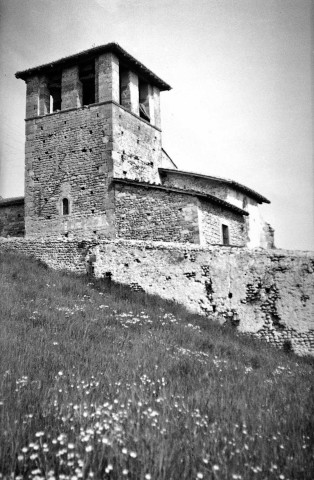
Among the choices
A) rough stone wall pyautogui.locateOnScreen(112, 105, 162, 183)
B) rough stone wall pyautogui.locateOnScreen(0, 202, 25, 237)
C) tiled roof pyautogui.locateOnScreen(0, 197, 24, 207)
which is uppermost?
rough stone wall pyautogui.locateOnScreen(112, 105, 162, 183)

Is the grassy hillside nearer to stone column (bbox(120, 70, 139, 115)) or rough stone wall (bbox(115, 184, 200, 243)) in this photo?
rough stone wall (bbox(115, 184, 200, 243))

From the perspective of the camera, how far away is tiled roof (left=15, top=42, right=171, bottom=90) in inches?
701

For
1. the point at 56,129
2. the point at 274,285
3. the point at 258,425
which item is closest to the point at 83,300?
the point at 274,285

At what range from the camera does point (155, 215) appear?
1582 centimetres

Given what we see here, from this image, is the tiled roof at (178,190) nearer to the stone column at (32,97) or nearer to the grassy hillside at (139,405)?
the stone column at (32,97)

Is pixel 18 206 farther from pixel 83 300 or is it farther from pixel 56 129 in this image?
pixel 83 300

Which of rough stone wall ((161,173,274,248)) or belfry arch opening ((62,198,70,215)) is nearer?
belfry arch opening ((62,198,70,215))

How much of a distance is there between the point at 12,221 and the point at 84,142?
6006 mm

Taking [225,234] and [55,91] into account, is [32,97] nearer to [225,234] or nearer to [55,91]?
[55,91]

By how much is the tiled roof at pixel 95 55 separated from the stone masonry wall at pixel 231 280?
35.9 feet

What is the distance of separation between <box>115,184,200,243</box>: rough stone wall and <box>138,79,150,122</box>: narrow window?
5690 mm

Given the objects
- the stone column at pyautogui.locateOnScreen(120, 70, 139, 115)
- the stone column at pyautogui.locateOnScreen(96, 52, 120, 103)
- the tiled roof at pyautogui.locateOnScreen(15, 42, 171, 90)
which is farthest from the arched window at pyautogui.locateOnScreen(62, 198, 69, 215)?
the tiled roof at pyautogui.locateOnScreen(15, 42, 171, 90)

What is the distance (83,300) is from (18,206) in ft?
42.3

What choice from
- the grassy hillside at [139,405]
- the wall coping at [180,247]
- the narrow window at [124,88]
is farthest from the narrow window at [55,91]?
the grassy hillside at [139,405]
